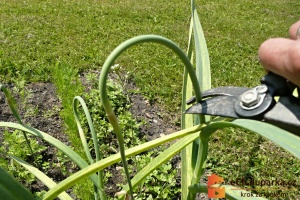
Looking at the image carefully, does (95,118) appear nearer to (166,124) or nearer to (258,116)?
(166,124)

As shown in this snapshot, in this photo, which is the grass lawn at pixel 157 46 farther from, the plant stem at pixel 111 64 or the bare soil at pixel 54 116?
the plant stem at pixel 111 64

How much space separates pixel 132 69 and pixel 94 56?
0.38 meters

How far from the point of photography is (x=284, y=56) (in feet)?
1.80

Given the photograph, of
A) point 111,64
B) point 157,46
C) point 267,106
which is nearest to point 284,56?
point 267,106

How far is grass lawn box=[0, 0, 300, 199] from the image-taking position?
177cm

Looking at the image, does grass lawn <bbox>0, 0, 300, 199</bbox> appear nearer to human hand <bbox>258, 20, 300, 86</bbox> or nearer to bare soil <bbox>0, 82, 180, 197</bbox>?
bare soil <bbox>0, 82, 180, 197</bbox>

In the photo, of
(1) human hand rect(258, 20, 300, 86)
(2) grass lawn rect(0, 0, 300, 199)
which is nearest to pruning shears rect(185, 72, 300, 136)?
(1) human hand rect(258, 20, 300, 86)

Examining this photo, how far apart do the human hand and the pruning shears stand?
0.06m

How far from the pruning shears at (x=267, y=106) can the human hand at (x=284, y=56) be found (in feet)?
0.20

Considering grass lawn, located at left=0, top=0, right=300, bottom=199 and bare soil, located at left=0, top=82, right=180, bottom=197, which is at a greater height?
grass lawn, located at left=0, top=0, right=300, bottom=199

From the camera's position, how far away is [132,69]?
2.56 metres

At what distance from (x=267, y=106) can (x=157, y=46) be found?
8.25 ft

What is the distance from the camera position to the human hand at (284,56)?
0.52 meters

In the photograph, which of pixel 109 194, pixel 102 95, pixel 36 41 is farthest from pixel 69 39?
pixel 102 95
